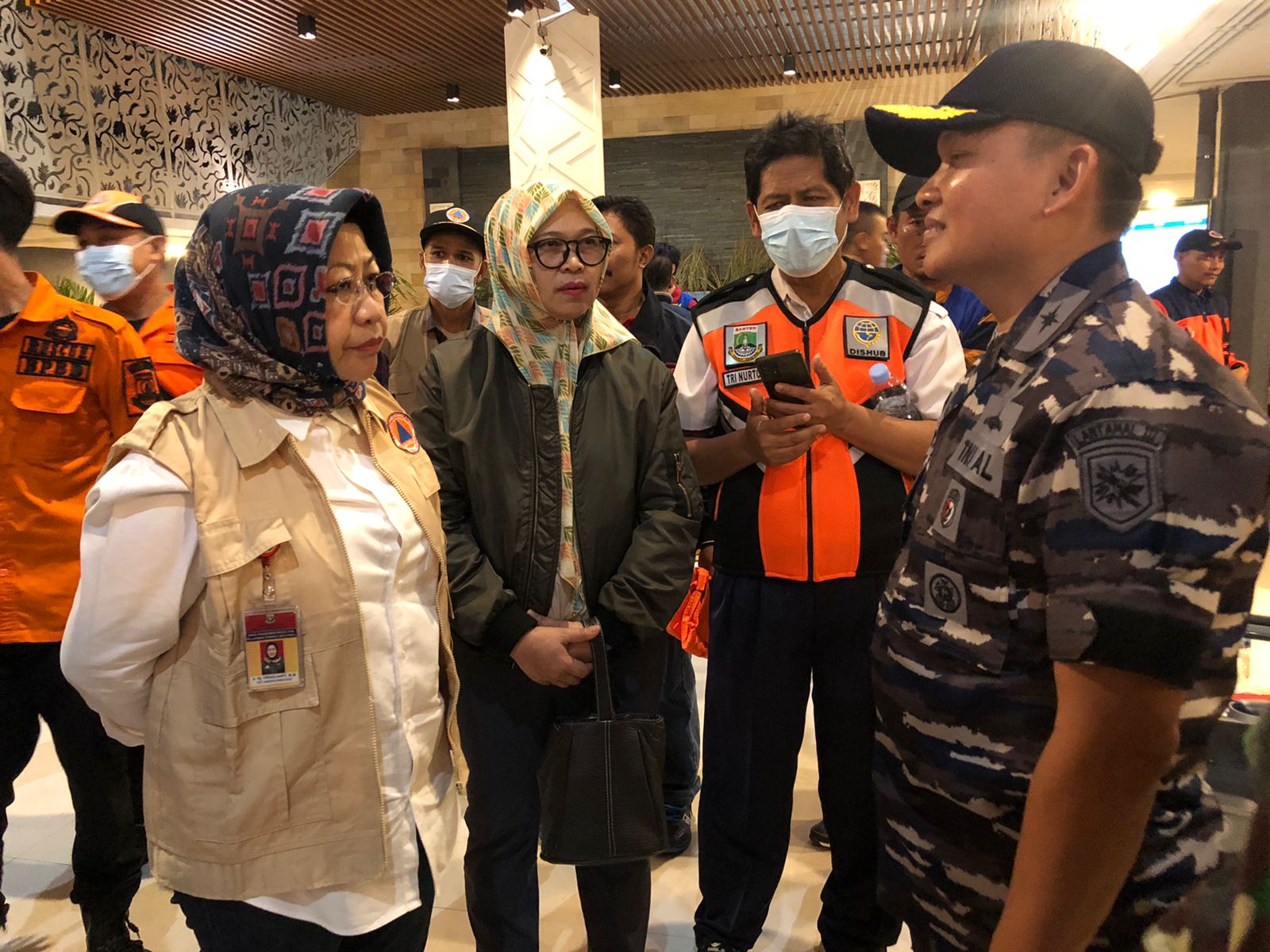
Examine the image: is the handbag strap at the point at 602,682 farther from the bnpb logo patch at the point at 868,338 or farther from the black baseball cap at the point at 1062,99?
the black baseball cap at the point at 1062,99

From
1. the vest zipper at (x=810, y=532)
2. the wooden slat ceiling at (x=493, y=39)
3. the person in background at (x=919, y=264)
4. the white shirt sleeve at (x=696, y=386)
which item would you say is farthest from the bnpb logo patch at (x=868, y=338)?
the wooden slat ceiling at (x=493, y=39)

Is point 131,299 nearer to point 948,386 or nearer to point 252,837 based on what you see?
point 252,837

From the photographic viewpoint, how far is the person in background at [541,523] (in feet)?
5.52

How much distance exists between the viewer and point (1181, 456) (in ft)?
2.53

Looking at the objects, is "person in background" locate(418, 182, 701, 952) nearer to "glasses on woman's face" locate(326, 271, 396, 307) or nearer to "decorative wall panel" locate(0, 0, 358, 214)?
"glasses on woman's face" locate(326, 271, 396, 307)

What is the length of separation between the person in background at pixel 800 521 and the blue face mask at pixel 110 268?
1.90m

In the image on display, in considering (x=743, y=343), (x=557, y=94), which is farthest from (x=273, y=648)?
(x=557, y=94)

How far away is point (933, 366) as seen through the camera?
188 centimetres

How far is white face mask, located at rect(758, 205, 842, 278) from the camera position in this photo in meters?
1.86

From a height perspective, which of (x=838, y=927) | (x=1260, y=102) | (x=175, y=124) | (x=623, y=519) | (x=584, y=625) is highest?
(x=175, y=124)

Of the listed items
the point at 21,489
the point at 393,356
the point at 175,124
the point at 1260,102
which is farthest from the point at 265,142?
the point at 1260,102

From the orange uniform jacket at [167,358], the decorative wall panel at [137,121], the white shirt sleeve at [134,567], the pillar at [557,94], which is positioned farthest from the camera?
the decorative wall panel at [137,121]

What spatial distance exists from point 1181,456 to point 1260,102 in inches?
35.3

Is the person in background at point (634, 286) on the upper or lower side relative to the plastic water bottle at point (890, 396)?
upper
